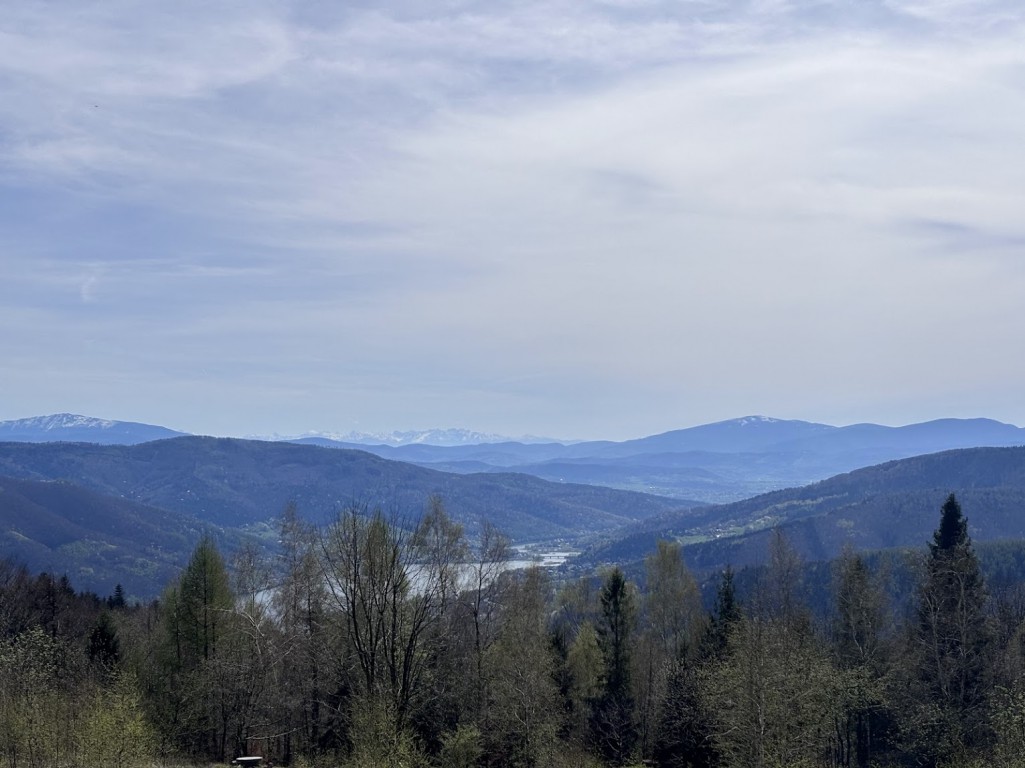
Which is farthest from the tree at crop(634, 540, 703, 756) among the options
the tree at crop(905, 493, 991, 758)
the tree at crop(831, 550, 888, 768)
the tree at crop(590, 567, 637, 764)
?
the tree at crop(905, 493, 991, 758)

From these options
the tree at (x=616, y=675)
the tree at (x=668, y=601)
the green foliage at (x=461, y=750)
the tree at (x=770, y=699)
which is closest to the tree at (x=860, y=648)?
the tree at (x=770, y=699)

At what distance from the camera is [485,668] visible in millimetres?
54156

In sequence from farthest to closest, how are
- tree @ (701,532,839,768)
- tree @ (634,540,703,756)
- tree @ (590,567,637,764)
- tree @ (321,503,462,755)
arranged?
tree @ (634,540,703,756) < tree @ (590,567,637,764) < tree @ (321,503,462,755) < tree @ (701,532,839,768)

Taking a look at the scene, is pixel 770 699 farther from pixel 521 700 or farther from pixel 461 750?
pixel 461 750

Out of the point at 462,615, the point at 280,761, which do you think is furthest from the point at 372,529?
the point at 280,761

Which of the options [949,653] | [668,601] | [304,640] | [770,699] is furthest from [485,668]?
[668,601]

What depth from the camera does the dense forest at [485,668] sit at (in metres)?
44.7

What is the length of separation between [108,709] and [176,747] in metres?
13.4

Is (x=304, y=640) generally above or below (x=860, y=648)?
above

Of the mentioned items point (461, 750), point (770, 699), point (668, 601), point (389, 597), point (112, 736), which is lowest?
point (461, 750)

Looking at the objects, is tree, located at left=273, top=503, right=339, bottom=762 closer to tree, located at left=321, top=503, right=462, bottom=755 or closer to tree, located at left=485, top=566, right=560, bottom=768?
tree, located at left=321, top=503, right=462, bottom=755

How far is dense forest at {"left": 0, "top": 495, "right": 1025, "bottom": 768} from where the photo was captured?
44.7 meters

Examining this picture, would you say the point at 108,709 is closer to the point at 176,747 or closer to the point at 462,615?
the point at 176,747

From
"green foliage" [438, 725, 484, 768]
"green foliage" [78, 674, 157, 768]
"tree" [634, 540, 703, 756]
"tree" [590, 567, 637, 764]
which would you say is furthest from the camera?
"tree" [634, 540, 703, 756]
